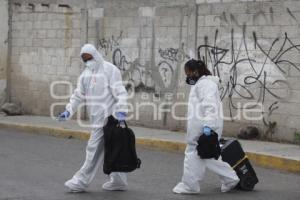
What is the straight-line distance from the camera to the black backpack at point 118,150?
7.65 m

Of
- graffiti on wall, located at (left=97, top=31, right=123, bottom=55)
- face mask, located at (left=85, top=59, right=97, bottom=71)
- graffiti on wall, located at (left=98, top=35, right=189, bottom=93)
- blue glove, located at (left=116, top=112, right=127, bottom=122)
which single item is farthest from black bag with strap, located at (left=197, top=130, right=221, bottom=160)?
graffiti on wall, located at (left=97, top=31, right=123, bottom=55)

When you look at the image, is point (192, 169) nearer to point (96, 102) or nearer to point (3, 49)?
point (96, 102)

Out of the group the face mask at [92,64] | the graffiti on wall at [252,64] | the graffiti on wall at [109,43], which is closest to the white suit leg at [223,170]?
the face mask at [92,64]

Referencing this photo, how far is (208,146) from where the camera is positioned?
24.8 feet

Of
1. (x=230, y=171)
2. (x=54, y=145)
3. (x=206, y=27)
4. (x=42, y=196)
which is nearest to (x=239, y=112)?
(x=206, y=27)

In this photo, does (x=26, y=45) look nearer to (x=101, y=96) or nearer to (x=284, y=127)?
(x=284, y=127)

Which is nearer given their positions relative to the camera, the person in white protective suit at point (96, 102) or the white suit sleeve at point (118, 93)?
the white suit sleeve at point (118, 93)

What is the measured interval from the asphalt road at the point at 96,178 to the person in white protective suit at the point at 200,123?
192mm

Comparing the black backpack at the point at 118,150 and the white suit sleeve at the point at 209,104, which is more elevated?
the white suit sleeve at the point at 209,104

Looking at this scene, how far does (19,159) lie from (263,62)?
4739 millimetres

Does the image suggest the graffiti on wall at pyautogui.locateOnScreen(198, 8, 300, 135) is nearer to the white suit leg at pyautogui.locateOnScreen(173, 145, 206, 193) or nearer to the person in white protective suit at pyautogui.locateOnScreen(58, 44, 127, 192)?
the white suit leg at pyautogui.locateOnScreen(173, 145, 206, 193)

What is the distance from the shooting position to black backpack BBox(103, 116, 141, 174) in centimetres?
765

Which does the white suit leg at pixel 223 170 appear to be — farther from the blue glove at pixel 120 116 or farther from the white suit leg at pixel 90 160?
the white suit leg at pixel 90 160

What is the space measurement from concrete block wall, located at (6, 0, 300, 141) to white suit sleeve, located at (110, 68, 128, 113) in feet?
15.4
